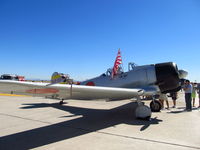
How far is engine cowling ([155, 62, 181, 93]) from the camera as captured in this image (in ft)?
23.0

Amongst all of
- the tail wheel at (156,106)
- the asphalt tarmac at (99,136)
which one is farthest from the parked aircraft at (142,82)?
the asphalt tarmac at (99,136)

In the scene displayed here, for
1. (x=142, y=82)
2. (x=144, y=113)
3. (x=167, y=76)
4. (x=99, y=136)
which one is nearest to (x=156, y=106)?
(x=142, y=82)

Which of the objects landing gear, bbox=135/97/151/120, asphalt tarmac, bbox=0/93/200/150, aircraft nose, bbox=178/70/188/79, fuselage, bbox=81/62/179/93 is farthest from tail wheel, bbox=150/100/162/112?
asphalt tarmac, bbox=0/93/200/150

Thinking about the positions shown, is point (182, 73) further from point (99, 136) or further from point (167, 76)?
point (99, 136)

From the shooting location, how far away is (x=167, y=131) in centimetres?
457

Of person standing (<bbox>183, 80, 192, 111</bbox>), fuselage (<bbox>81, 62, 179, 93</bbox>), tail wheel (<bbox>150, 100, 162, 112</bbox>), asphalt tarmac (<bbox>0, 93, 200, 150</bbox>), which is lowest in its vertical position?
asphalt tarmac (<bbox>0, 93, 200, 150</bbox>)

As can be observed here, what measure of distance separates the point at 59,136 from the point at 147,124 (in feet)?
9.55

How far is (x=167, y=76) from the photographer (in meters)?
7.01

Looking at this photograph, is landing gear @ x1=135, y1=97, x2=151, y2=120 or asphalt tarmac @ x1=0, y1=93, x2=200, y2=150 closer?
asphalt tarmac @ x1=0, y1=93, x2=200, y2=150

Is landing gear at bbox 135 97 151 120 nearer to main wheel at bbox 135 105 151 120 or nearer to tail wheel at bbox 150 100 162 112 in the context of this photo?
main wheel at bbox 135 105 151 120

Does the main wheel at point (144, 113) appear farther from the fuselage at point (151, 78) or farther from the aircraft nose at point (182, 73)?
the aircraft nose at point (182, 73)

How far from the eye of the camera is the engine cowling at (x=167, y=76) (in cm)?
700

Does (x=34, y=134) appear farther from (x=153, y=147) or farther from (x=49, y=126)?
(x=153, y=147)

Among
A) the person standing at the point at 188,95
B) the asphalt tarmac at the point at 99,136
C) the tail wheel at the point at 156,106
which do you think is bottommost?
the asphalt tarmac at the point at 99,136
